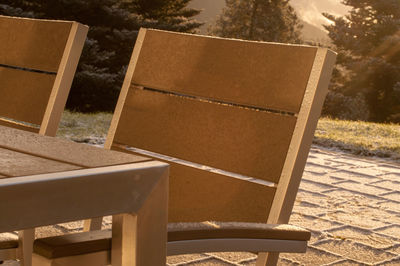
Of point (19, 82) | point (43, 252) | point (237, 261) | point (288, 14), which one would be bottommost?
point (237, 261)

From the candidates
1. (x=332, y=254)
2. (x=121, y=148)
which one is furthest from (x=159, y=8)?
(x=121, y=148)

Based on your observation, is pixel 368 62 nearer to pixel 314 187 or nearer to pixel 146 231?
pixel 314 187

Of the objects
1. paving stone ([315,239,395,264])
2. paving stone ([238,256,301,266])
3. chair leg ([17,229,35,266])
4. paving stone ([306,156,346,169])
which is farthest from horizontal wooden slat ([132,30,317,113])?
paving stone ([306,156,346,169])

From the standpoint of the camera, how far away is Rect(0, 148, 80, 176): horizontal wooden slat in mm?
943

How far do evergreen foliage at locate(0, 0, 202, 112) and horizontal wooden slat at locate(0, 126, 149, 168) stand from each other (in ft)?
51.7

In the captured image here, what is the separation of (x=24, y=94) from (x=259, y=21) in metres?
29.1

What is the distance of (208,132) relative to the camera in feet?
6.19

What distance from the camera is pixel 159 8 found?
22328 mm

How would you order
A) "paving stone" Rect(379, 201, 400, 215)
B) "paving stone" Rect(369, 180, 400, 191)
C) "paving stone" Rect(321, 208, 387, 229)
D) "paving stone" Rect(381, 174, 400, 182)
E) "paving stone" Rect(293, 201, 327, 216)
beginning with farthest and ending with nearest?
1. "paving stone" Rect(381, 174, 400, 182)
2. "paving stone" Rect(369, 180, 400, 191)
3. "paving stone" Rect(379, 201, 400, 215)
4. "paving stone" Rect(293, 201, 327, 216)
5. "paving stone" Rect(321, 208, 387, 229)

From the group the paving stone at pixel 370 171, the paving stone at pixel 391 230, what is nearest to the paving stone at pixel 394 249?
the paving stone at pixel 391 230

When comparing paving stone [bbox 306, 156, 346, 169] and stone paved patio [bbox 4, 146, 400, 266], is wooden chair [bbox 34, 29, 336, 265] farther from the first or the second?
paving stone [bbox 306, 156, 346, 169]

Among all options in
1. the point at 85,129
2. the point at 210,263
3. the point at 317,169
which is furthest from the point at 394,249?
the point at 85,129

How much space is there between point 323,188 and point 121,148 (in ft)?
14.3

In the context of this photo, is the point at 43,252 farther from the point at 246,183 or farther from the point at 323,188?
the point at 323,188
